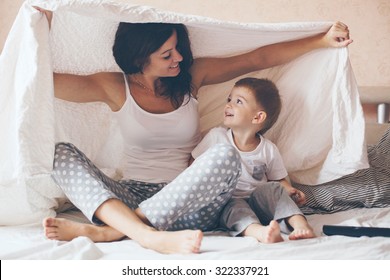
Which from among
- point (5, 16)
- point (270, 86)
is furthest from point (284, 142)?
point (5, 16)

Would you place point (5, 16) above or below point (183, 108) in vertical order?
above

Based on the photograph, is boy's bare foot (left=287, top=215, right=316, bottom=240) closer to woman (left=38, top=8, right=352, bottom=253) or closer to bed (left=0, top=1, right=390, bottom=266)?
bed (left=0, top=1, right=390, bottom=266)

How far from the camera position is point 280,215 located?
1.22 metres

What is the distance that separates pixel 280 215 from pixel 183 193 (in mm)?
260

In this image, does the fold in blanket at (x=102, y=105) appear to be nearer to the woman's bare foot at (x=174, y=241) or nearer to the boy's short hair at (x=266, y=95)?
the boy's short hair at (x=266, y=95)

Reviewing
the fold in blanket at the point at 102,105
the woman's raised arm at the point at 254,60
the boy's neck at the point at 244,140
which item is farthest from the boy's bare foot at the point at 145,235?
the woman's raised arm at the point at 254,60

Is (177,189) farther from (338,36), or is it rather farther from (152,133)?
(338,36)

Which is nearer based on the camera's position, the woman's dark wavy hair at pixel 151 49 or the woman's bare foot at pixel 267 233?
the woman's bare foot at pixel 267 233

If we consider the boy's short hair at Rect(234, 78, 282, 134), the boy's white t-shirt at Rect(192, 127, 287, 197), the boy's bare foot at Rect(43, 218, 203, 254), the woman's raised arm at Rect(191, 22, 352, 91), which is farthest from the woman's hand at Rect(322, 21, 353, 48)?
the boy's bare foot at Rect(43, 218, 203, 254)

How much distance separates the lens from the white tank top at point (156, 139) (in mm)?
1429

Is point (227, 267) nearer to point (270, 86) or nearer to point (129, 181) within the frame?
point (129, 181)

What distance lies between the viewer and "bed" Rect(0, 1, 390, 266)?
999 mm

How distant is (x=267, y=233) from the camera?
108cm

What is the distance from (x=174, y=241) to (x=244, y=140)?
47cm
